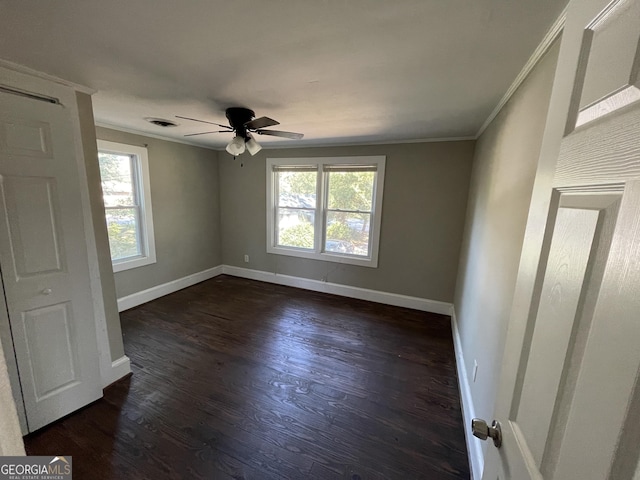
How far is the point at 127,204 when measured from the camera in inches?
131

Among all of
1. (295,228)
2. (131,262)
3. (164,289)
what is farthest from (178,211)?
(295,228)

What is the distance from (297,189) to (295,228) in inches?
25.0

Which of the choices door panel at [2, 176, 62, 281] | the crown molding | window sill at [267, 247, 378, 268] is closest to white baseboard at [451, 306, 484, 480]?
window sill at [267, 247, 378, 268]

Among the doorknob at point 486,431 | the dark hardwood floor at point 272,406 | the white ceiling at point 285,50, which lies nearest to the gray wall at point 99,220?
the white ceiling at point 285,50

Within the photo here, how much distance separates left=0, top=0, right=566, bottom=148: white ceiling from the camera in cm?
99

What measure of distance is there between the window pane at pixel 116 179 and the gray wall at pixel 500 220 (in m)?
3.95

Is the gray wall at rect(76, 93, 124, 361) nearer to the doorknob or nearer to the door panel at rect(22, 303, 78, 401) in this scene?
the door panel at rect(22, 303, 78, 401)

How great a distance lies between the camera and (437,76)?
151 centimetres

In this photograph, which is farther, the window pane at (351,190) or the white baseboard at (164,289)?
the window pane at (351,190)

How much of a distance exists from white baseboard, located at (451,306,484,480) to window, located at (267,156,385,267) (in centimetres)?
167

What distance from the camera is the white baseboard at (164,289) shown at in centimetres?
335

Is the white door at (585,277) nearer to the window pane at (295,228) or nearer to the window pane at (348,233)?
the window pane at (348,233)

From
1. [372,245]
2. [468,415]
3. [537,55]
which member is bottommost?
[468,415]

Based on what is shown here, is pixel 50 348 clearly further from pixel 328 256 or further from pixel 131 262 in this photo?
pixel 328 256
